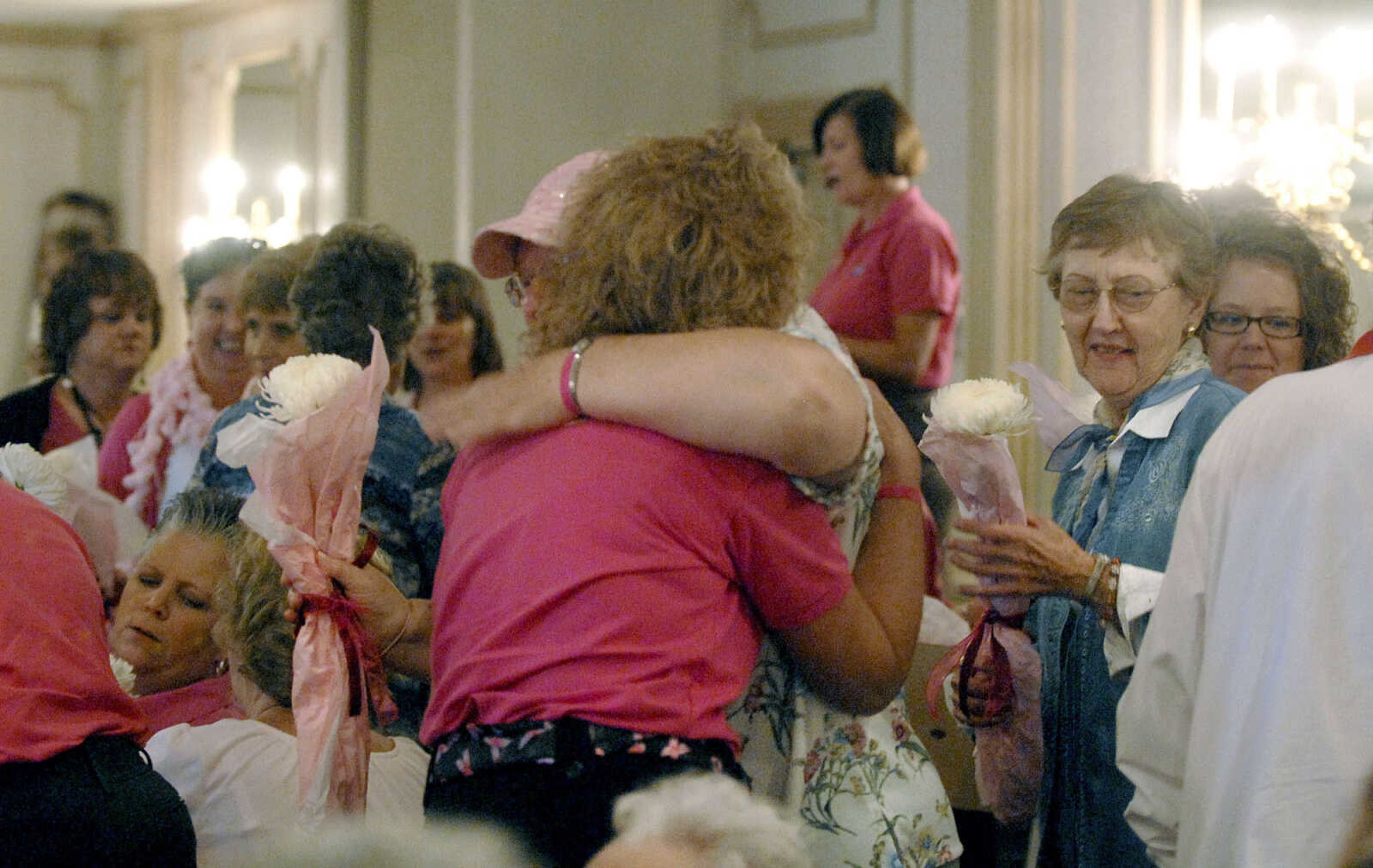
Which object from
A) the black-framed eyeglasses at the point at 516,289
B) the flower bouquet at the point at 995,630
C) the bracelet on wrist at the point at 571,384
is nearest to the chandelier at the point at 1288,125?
the flower bouquet at the point at 995,630

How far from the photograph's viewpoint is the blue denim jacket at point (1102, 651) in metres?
1.94

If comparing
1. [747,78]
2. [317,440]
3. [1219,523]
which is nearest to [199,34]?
[747,78]

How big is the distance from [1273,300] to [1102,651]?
2.51 feet

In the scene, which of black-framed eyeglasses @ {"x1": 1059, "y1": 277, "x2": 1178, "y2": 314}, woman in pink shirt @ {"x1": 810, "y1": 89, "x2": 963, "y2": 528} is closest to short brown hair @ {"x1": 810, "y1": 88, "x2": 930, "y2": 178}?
woman in pink shirt @ {"x1": 810, "y1": 89, "x2": 963, "y2": 528}

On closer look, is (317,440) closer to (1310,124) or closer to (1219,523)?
(1219,523)

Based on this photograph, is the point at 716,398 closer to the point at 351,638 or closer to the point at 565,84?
the point at 351,638

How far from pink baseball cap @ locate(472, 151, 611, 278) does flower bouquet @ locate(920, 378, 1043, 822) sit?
0.58 meters

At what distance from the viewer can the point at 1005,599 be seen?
6.72 ft

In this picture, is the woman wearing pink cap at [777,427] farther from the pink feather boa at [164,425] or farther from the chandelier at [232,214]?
the chandelier at [232,214]

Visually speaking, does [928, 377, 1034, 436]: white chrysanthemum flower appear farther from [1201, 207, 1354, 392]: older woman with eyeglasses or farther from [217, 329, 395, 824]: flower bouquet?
[217, 329, 395, 824]: flower bouquet

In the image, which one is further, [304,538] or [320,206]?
[320,206]

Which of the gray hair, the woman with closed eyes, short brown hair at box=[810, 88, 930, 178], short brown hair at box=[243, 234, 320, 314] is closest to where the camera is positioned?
the gray hair

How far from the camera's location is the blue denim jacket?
1.94m

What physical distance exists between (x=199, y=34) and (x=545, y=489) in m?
7.84
